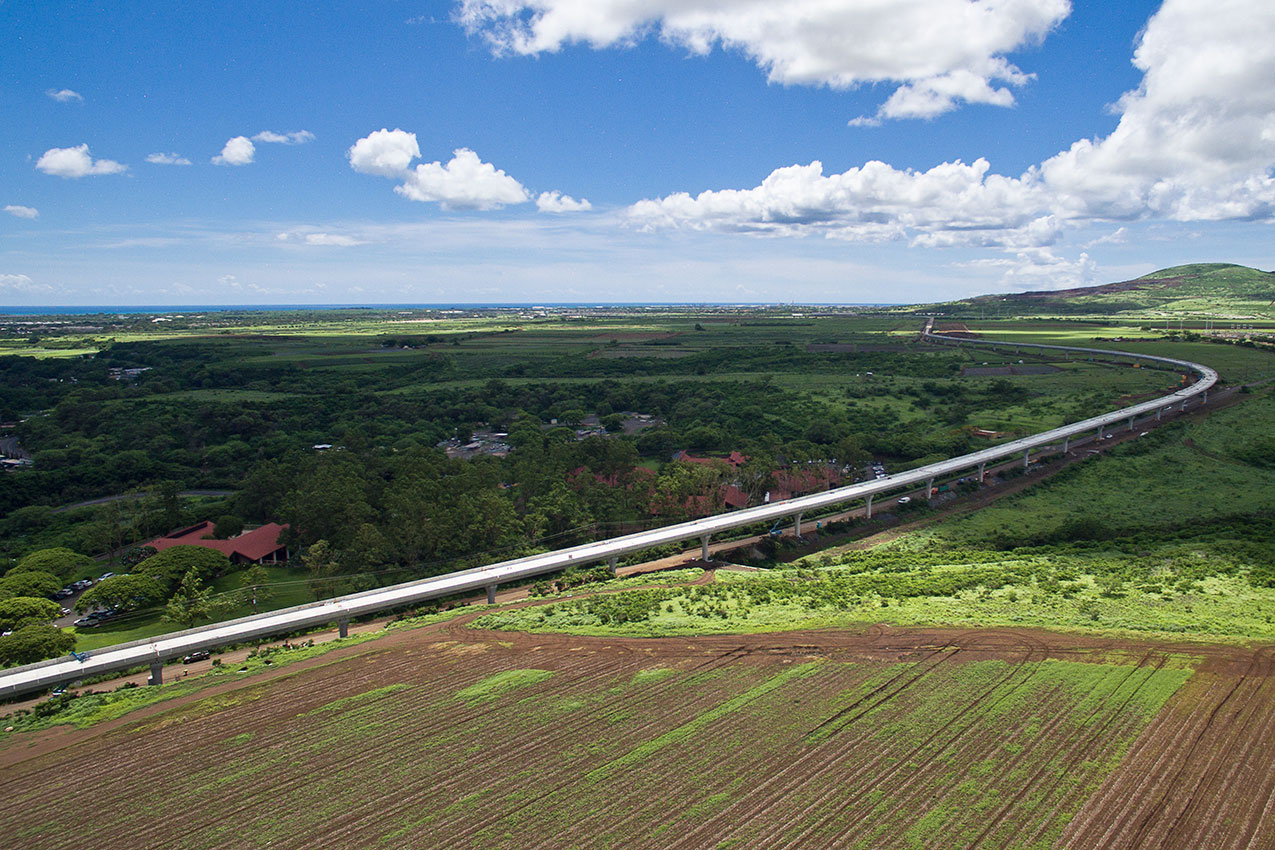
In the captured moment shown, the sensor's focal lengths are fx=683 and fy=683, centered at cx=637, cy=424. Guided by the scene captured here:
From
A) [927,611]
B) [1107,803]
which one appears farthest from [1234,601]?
[1107,803]

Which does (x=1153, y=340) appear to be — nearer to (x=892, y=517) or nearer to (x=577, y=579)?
(x=892, y=517)

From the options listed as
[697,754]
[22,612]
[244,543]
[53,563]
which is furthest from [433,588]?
[53,563]

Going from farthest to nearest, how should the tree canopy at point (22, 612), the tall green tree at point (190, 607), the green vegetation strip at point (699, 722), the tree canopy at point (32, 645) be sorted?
the tall green tree at point (190, 607) → the tree canopy at point (22, 612) → the tree canopy at point (32, 645) → the green vegetation strip at point (699, 722)

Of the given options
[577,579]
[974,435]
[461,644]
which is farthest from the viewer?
[974,435]

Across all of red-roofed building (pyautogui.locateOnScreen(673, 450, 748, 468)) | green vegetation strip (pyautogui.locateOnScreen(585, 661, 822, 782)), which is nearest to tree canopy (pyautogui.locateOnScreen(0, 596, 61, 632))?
green vegetation strip (pyautogui.locateOnScreen(585, 661, 822, 782))

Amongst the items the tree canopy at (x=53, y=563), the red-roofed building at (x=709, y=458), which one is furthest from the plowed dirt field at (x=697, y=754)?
the red-roofed building at (x=709, y=458)

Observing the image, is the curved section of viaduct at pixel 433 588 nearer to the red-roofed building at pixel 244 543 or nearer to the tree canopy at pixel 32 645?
the tree canopy at pixel 32 645

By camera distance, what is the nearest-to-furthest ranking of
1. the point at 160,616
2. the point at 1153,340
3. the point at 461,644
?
the point at 461,644 < the point at 160,616 < the point at 1153,340

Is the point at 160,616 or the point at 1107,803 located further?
the point at 160,616
